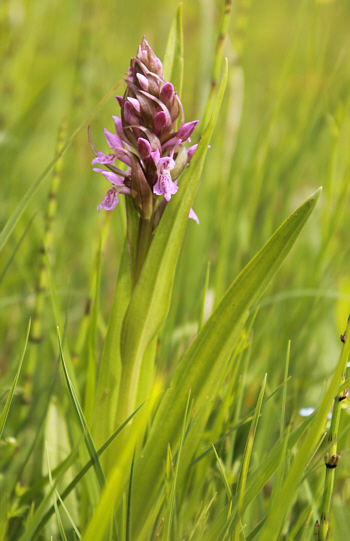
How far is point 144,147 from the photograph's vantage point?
0.68 metres

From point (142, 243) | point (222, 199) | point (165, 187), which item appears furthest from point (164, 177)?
point (222, 199)

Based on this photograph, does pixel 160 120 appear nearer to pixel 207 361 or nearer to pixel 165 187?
pixel 165 187

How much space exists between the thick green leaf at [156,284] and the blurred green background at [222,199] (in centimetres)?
20

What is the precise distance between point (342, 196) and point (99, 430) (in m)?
0.87

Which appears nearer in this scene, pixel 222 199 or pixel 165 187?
pixel 165 187

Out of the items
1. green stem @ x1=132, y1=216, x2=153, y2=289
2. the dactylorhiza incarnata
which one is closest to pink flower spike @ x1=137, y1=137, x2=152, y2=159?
the dactylorhiza incarnata

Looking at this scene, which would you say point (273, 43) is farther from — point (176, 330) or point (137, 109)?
point (137, 109)

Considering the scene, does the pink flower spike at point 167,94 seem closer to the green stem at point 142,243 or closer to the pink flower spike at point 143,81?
the pink flower spike at point 143,81

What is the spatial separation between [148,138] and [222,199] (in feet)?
2.95

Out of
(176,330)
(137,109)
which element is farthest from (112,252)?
(137,109)

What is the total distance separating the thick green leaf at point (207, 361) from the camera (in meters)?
0.64

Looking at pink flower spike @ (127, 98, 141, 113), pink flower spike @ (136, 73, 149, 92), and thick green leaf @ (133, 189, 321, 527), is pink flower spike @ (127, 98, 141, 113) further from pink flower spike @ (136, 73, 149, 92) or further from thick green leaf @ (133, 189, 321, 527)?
thick green leaf @ (133, 189, 321, 527)

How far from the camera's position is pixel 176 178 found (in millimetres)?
729

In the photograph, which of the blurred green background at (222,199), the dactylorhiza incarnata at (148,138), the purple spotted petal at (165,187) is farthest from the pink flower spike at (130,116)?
the blurred green background at (222,199)
